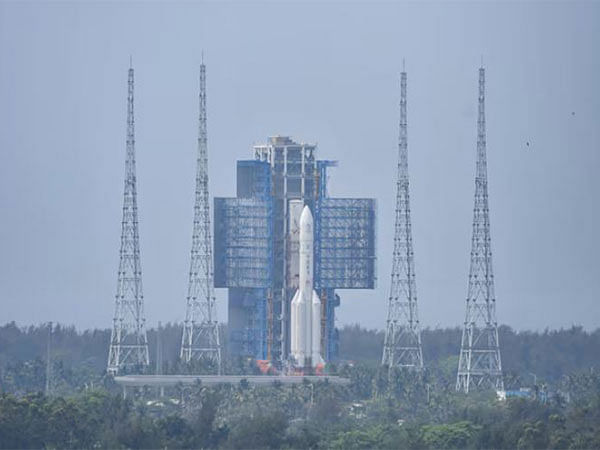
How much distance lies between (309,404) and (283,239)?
73.2ft

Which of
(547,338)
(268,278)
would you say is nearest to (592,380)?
(268,278)

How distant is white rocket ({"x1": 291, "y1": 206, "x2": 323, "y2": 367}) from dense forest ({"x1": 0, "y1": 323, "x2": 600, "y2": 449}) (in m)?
2.07

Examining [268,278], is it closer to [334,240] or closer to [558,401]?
[334,240]

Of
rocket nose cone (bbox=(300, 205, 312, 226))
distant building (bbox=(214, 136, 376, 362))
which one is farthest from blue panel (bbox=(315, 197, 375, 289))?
rocket nose cone (bbox=(300, 205, 312, 226))

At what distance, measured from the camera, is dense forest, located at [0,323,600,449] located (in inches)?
4916

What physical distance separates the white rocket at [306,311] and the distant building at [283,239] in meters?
2.39

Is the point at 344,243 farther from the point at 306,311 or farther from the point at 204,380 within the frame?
the point at 204,380

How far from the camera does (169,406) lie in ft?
482

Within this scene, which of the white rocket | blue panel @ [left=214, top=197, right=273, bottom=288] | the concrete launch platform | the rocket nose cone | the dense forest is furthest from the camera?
blue panel @ [left=214, top=197, right=273, bottom=288]

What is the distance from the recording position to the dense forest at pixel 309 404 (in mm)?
124875

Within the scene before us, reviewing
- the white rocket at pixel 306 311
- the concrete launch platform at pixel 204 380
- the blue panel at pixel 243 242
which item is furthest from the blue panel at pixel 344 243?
the concrete launch platform at pixel 204 380

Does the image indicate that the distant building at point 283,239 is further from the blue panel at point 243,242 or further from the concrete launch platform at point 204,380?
the concrete launch platform at point 204,380

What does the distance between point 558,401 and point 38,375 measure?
34885 mm

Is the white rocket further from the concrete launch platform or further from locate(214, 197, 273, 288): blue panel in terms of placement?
the concrete launch platform
